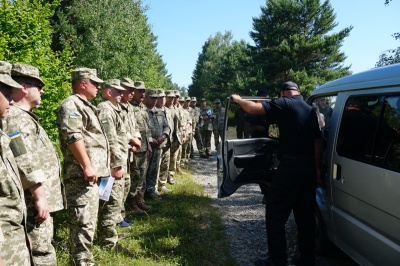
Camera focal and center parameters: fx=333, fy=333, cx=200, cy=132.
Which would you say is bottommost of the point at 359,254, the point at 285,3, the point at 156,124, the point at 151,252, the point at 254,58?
the point at 151,252

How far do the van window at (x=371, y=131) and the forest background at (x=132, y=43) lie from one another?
16.1 feet

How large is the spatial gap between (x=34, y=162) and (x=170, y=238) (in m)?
2.44

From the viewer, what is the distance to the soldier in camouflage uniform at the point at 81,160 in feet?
10.1

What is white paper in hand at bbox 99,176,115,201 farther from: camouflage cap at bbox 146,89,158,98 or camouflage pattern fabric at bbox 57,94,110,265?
camouflage cap at bbox 146,89,158,98

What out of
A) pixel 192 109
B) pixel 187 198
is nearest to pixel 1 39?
pixel 187 198

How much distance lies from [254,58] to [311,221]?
21.3m

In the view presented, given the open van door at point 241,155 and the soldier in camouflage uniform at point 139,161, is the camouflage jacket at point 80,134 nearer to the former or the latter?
the open van door at point 241,155

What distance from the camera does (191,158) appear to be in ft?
41.9

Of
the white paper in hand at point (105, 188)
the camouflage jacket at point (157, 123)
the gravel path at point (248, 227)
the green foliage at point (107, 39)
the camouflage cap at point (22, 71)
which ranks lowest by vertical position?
the gravel path at point (248, 227)

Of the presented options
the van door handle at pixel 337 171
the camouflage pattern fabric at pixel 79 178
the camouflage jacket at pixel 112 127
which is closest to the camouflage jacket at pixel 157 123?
the camouflage jacket at pixel 112 127

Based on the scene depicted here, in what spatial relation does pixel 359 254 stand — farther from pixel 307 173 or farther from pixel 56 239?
pixel 56 239

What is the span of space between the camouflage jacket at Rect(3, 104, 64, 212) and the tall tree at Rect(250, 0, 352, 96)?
19.3 metres

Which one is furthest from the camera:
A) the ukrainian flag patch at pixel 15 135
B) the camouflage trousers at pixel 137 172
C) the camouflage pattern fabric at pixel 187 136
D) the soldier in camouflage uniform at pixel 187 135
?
the soldier in camouflage uniform at pixel 187 135

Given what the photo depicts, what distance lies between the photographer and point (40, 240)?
255 centimetres
